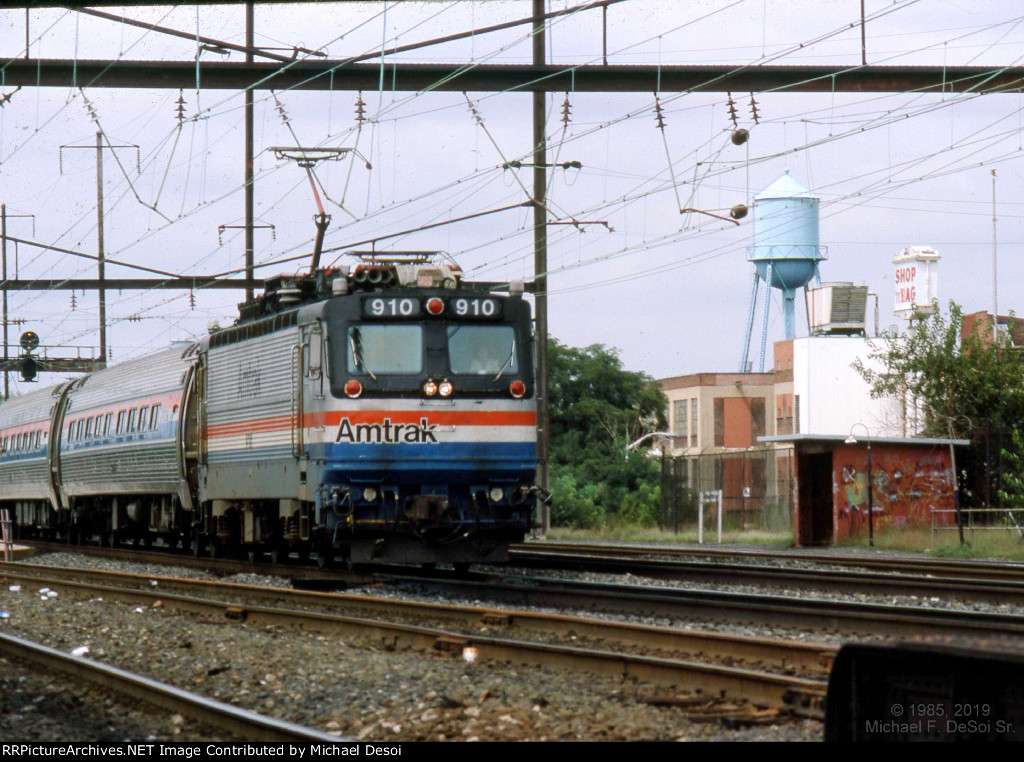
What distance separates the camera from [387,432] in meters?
15.8

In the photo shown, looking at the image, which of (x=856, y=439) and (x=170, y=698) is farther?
(x=856, y=439)

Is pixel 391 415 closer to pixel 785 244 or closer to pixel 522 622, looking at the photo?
pixel 522 622

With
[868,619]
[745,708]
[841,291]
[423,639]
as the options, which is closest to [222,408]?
[423,639]

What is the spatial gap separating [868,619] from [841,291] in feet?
147

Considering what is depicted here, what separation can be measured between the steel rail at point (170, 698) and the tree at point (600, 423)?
124ft

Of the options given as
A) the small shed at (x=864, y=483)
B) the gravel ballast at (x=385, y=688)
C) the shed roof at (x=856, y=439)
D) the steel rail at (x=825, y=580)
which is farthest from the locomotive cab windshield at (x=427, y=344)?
the small shed at (x=864, y=483)

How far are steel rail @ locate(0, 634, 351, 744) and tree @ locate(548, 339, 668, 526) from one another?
37.9 m

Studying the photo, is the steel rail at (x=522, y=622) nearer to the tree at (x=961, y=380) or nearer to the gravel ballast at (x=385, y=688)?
the gravel ballast at (x=385, y=688)

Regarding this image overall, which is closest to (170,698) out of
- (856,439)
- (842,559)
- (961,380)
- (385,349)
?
(385,349)

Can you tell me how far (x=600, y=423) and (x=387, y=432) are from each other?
42871mm

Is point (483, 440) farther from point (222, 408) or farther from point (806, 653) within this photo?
point (806, 653)

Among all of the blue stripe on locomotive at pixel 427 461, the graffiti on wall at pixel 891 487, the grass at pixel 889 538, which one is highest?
the blue stripe on locomotive at pixel 427 461

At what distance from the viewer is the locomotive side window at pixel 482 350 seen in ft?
53.4

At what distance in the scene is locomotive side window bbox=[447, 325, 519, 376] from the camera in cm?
1627
